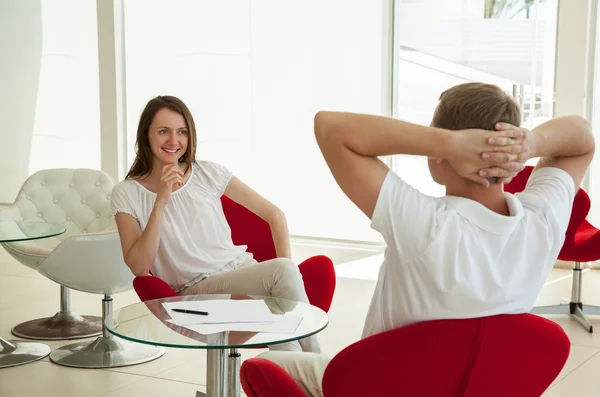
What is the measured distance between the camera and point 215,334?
235 cm

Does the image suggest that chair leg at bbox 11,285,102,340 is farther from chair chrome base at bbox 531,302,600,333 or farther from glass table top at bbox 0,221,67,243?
chair chrome base at bbox 531,302,600,333

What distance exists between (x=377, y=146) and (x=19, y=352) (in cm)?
327

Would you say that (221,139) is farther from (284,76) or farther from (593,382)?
(593,382)

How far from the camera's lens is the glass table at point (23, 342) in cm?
405

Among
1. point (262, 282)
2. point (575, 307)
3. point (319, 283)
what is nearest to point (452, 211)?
point (262, 282)

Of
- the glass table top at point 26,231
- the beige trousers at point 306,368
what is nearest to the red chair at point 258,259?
the glass table top at point 26,231

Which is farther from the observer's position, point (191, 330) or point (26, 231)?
point (26, 231)

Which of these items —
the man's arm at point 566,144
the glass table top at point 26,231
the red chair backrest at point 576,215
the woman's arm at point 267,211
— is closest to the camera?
the man's arm at point 566,144

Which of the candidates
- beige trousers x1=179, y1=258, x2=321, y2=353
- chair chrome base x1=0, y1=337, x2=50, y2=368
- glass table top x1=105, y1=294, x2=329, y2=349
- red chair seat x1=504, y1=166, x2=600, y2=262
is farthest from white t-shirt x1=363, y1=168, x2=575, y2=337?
red chair seat x1=504, y1=166, x2=600, y2=262

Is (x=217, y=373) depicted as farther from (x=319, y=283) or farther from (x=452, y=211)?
(x=452, y=211)

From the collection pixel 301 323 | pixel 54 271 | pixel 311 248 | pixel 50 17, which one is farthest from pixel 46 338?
pixel 50 17

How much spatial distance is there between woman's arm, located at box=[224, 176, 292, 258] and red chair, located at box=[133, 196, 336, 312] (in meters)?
0.15

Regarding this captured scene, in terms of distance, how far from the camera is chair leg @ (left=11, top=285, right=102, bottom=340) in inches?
189

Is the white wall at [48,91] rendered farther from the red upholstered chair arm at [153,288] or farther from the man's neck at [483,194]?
the man's neck at [483,194]
